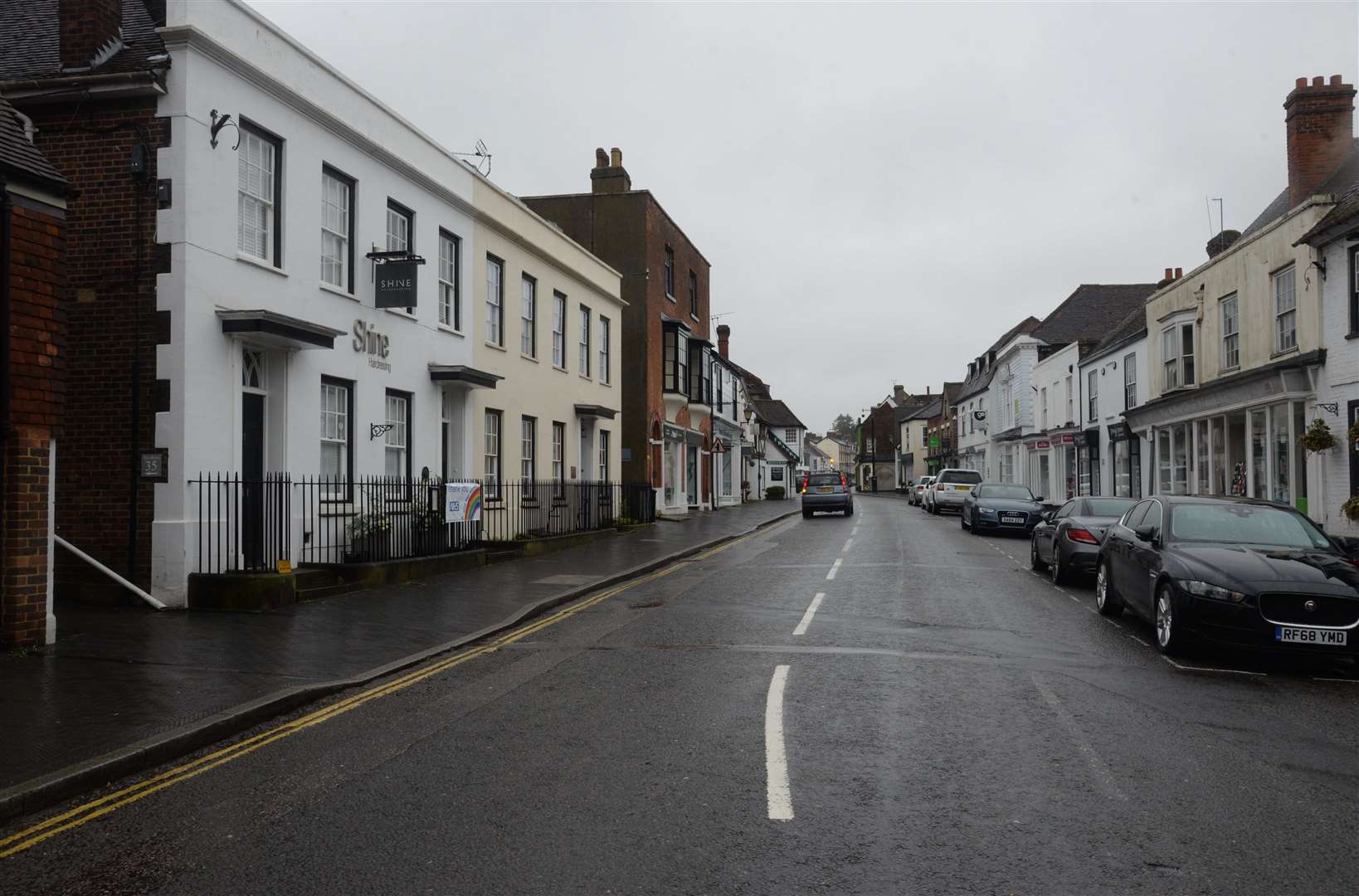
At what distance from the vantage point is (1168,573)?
29.7 feet

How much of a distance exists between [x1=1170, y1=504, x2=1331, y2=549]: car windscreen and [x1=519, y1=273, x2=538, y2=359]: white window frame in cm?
1553

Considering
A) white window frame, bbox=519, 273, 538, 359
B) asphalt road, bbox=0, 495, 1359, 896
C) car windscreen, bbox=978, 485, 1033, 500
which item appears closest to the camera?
asphalt road, bbox=0, 495, 1359, 896

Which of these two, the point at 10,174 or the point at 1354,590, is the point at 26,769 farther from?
the point at 1354,590

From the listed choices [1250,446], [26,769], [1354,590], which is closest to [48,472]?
[26,769]

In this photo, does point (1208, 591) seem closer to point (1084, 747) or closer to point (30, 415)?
point (1084, 747)

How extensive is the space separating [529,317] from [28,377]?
14502 mm

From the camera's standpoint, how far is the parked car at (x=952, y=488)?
39.2 m

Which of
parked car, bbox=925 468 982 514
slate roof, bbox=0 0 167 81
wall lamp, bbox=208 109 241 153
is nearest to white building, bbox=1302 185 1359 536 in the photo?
wall lamp, bbox=208 109 241 153

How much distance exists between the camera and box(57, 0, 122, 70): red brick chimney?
12578 millimetres

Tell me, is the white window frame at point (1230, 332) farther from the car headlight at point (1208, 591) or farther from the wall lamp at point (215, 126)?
the wall lamp at point (215, 126)

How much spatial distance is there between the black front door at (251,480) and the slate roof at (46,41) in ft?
14.5

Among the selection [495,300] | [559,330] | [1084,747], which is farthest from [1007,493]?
[1084,747]

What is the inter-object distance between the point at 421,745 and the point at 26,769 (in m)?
2.12

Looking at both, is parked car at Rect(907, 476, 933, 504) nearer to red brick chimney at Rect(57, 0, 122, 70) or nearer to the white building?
the white building
